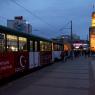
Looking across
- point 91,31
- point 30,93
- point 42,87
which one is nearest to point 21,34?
point 42,87

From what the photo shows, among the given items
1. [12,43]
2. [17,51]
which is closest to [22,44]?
[17,51]

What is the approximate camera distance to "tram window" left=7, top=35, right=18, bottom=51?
22.4m

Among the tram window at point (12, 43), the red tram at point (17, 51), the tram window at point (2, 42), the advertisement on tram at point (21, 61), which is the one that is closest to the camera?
the tram window at point (2, 42)

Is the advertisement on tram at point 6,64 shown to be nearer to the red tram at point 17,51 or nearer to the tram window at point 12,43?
the red tram at point 17,51

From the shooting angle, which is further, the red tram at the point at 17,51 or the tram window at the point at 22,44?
the tram window at the point at 22,44

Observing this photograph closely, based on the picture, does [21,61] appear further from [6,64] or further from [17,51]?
[6,64]

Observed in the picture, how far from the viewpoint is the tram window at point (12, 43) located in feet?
73.3

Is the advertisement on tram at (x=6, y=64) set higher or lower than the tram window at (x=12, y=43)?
lower

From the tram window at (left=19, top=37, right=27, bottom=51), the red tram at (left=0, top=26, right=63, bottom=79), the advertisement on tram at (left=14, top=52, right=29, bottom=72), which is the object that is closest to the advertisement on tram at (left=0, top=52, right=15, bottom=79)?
the red tram at (left=0, top=26, right=63, bottom=79)

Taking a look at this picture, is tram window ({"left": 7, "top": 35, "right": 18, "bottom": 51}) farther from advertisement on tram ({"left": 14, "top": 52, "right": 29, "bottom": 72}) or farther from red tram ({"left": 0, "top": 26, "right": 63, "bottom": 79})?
→ advertisement on tram ({"left": 14, "top": 52, "right": 29, "bottom": 72})

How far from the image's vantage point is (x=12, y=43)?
23188 millimetres

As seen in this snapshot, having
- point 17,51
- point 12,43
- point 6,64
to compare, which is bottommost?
point 6,64

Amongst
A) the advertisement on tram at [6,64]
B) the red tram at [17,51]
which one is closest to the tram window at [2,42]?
the red tram at [17,51]

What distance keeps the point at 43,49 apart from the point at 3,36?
16.3 meters
